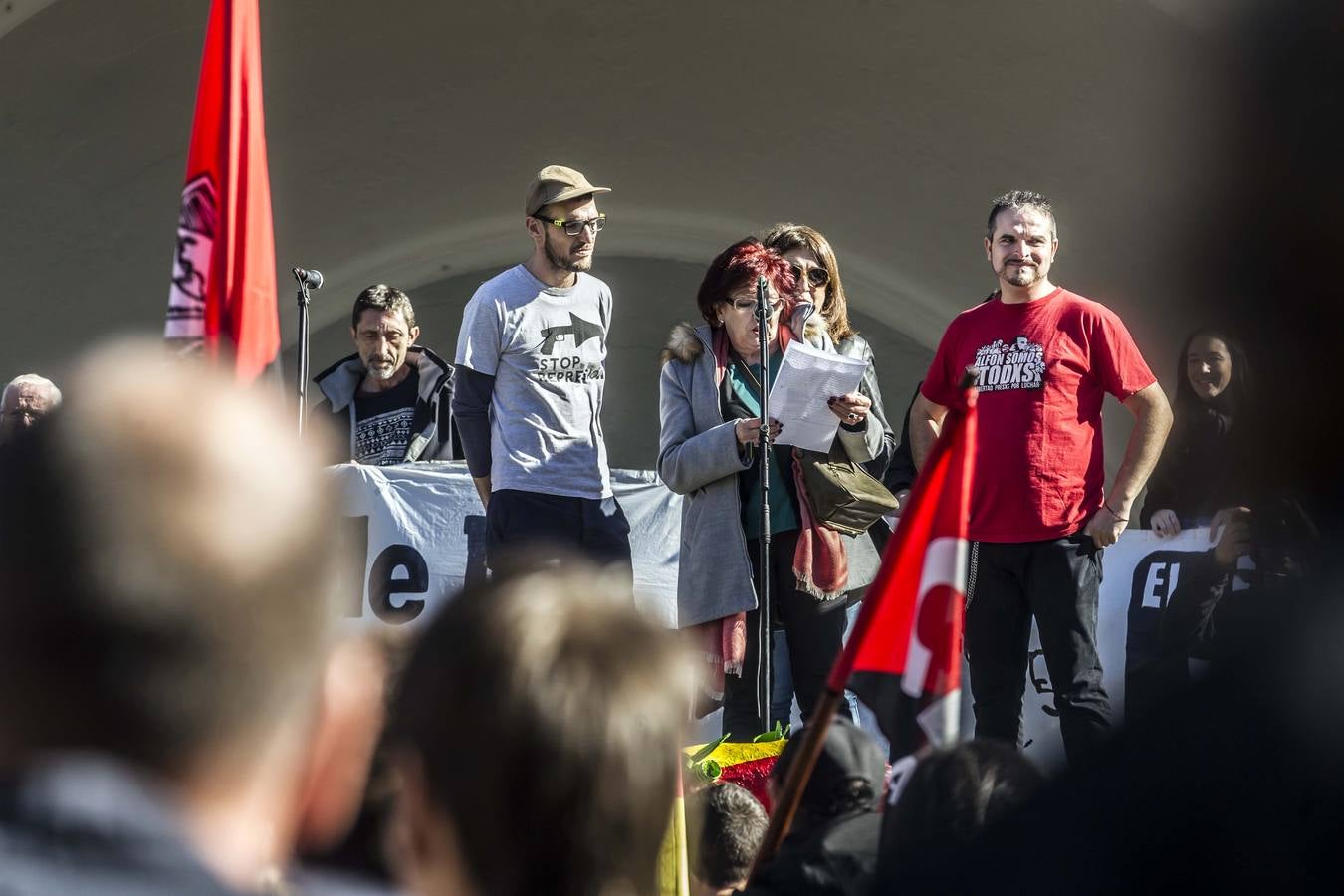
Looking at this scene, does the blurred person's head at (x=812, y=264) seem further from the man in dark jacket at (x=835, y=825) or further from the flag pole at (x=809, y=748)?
the flag pole at (x=809, y=748)

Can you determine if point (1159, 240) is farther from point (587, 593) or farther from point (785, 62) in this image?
point (785, 62)

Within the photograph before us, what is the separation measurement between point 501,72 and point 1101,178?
3221mm

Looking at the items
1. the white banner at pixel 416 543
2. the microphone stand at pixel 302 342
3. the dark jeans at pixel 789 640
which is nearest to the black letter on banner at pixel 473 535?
the white banner at pixel 416 543

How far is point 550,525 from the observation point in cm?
498

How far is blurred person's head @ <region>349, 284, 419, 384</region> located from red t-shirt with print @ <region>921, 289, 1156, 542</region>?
245cm

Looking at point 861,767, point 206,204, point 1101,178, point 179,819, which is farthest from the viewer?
point 1101,178

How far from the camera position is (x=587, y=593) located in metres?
1.52

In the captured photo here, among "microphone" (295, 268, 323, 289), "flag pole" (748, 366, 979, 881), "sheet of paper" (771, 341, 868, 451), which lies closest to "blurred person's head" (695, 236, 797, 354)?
"sheet of paper" (771, 341, 868, 451)

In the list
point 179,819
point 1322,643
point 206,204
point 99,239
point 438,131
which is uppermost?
point 438,131

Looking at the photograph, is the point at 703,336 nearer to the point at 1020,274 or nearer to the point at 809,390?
the point at 809,390

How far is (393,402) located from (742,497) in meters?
2.05

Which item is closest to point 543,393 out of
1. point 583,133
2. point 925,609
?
point 925,609

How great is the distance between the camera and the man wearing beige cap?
499 centimetres

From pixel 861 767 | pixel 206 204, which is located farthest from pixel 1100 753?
pixel 206 204
